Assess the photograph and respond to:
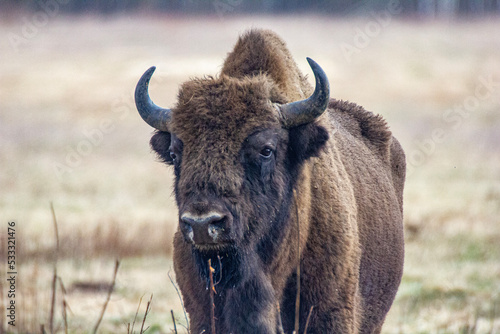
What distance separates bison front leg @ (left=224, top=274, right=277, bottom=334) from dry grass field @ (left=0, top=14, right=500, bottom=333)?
57.1 inches

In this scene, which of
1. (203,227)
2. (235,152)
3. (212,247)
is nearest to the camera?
(203,227)

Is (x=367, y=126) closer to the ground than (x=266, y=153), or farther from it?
farther from it

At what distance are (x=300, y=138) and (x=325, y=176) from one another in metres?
0.53

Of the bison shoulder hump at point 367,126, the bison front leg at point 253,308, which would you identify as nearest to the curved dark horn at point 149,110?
the bison front leg at point 253,308

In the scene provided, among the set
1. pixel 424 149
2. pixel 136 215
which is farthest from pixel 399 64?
pixel 136 215

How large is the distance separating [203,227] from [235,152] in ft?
2.00

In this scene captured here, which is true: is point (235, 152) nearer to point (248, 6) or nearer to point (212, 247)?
point (212, 247)

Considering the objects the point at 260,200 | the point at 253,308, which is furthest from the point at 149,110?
the point at 253,308

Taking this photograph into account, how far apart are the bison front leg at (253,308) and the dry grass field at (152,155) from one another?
1.45 metres

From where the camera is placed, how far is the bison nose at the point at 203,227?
12.8 feet

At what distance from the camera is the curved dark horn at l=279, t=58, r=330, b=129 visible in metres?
4.61

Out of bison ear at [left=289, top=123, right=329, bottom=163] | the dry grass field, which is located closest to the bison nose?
the dry grass field

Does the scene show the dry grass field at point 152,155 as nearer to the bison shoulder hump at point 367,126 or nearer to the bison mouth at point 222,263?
the bison mouth at point 222,263

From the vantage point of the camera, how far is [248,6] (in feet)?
128
